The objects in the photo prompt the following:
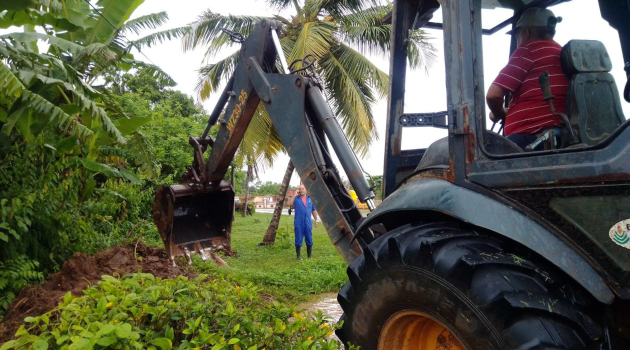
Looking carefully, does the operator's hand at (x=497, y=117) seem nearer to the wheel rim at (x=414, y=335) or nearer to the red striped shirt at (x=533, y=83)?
the red striped shirt at (x=533, y=83)

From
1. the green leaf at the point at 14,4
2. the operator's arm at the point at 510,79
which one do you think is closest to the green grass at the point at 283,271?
the operator's arm at the point at 510,79

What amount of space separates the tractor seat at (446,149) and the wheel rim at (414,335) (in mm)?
798

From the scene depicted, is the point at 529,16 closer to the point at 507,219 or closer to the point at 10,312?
the point at 507,219

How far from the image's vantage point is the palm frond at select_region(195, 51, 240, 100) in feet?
47.2

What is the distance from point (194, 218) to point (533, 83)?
497cm

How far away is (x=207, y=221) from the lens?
6.71 metres

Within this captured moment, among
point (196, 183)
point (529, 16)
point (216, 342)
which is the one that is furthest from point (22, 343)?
point (196, 183)

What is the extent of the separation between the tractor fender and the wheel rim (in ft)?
1.75

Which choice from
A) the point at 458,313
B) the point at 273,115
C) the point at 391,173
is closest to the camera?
the point at 458,313

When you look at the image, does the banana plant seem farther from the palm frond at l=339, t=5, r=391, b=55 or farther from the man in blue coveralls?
the palm frond at l=339, t=5, r=391, b=55

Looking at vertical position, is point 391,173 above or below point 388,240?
above

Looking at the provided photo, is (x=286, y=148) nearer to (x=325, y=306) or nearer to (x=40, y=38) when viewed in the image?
(x=325, y=306)

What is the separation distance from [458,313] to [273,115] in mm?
2917

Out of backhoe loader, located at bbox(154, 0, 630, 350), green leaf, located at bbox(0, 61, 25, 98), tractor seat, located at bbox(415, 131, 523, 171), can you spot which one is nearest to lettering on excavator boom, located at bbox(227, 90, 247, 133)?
green leaf, located at bbox(0, 61, 25, 98)
